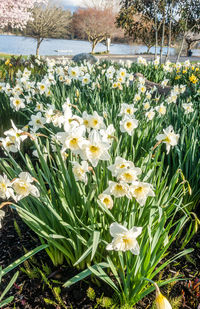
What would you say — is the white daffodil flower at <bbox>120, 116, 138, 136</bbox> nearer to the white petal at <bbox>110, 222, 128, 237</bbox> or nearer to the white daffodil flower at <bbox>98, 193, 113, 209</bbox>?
the white daffodil flower at <bbox>98, 193, 113, 209</bbox>

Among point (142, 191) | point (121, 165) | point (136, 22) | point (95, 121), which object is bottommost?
point (142, 191)

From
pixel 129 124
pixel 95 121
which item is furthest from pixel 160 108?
pixel 95 121

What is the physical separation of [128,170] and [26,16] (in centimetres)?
1690

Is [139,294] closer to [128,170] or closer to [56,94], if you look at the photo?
[128,170]

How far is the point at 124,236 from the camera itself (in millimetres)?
943

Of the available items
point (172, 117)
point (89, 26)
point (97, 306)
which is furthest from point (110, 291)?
point (89, 26)

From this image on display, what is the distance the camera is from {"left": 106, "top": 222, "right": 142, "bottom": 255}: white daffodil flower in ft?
3.04

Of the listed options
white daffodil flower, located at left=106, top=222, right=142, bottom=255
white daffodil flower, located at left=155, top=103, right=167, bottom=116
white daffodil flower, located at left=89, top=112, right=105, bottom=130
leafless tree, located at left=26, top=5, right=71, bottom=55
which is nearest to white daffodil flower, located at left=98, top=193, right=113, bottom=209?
white daffodil flower, located at left=106, top=222, right=142, bottom=255

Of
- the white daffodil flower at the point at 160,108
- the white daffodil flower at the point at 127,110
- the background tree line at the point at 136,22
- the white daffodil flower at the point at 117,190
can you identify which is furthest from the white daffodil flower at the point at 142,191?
the background tree line at the point at 136,22

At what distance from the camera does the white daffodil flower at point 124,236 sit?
3.04ft

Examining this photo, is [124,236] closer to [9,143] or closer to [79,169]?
[79,169]

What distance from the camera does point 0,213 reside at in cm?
112

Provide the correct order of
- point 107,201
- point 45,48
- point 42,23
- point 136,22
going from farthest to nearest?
1. point 45,48
2. point 42,23
3. point 136,22
4. point 107,201

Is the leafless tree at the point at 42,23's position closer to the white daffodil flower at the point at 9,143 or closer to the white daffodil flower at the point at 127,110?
the white daffodil flower at the point at 127,110
